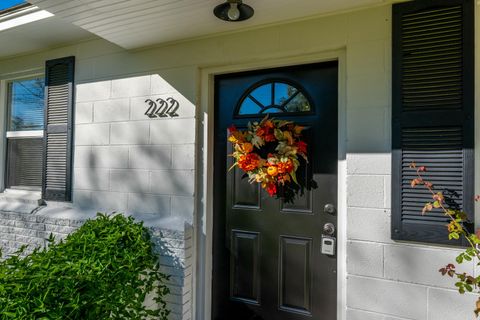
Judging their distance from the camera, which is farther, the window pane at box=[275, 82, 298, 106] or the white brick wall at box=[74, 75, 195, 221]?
the white brick wall at box=[74, 75, 195, 221]

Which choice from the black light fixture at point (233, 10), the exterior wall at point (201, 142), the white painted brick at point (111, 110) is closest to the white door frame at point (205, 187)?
the exterior wall at point (201, 142)

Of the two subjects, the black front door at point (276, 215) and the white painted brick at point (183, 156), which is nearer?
the black front door at point (276, 215)

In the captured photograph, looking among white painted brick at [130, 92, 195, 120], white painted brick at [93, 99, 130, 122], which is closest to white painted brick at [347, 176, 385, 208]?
white painted brick at [130, 92, 195, 120]

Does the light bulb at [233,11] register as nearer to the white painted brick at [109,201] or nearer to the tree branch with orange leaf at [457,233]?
the tree branch with orange leaf at [457,233]

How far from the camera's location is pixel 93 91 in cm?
265

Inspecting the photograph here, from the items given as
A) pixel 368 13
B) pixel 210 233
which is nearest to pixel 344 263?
pixel 210 233

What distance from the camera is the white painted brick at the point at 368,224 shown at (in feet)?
5.66

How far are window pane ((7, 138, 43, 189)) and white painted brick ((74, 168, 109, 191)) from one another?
2.10 feet

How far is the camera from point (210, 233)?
2279 millimetres

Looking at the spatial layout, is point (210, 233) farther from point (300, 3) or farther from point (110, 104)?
point (300, 3)

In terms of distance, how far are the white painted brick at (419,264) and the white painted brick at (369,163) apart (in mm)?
438

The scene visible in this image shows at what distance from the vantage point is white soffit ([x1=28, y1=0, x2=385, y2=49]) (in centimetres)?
178

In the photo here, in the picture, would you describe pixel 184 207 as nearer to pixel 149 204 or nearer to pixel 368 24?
pixel 149 204

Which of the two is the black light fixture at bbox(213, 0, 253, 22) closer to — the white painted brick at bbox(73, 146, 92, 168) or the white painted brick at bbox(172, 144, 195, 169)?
the white painted brick at bbox(172, 144, 195, 169)
